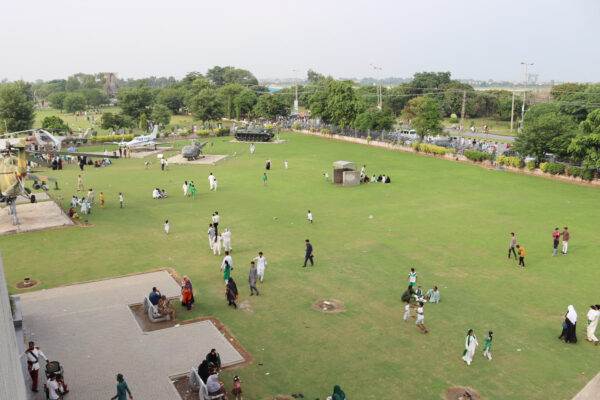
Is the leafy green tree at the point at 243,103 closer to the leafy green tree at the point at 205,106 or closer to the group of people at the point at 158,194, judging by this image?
the leafy green tree at the point at 205,106

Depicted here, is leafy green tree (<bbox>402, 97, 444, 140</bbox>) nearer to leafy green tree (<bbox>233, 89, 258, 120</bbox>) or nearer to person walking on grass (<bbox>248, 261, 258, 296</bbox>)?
person walking on grass (<bbox>248, 261, 258, 296</bbox>)

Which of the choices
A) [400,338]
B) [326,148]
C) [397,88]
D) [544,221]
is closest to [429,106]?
[326,148]

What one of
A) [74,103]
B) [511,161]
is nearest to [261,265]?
[511,161]

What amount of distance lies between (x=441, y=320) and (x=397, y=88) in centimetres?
10578

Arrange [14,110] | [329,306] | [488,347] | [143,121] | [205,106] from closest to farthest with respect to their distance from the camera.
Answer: [488,347] < [329,306] < [14,110] < [143,121] < [205,106]

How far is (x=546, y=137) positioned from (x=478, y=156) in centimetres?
691

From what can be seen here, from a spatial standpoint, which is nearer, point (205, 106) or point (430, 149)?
point (430, 149)

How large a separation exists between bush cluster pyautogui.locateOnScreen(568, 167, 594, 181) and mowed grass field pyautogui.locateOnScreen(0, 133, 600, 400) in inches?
55.6

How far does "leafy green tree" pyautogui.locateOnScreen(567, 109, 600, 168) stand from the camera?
1346 inches

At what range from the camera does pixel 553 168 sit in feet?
124

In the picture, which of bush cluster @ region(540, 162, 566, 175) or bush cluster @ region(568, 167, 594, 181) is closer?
bush cluster @ region(568, 167, 594, 181)

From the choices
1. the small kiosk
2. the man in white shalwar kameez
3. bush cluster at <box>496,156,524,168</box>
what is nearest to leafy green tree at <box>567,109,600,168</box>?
bush cluster at <box>496,156,524,168</box>

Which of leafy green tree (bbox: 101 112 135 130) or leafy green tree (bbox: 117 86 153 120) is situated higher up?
leafy green tree (bbox: 117 86 153 120)

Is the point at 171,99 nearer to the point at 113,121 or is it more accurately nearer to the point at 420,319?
the point at 113,121
